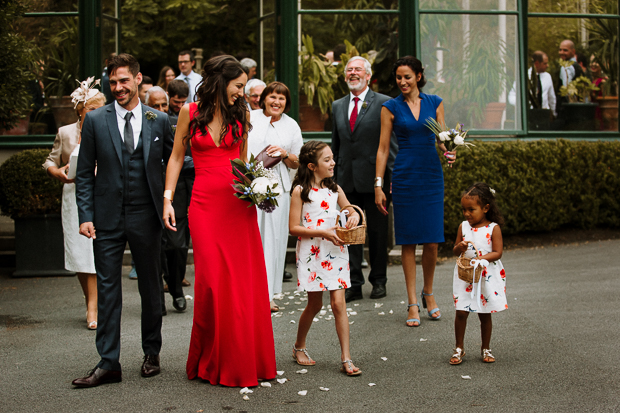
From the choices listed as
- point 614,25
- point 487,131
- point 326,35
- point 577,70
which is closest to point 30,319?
point 326,35

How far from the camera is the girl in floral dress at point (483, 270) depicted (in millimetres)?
5352

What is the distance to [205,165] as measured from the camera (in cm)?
513

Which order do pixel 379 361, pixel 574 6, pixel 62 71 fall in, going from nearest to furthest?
pixel 379 361 → pixel 62 71 → pixel 574 6

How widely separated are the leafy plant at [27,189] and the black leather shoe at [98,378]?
489 centimetres

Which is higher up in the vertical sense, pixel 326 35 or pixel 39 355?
pixel 326 35

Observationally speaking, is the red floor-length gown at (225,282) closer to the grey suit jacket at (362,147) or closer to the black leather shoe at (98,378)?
the black leather shoe at (98,378)

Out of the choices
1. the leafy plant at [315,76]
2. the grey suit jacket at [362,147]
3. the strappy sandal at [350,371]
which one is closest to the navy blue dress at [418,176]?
the grey suit jacket at [362,147]

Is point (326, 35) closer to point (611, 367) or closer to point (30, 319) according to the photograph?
point (30, 319)

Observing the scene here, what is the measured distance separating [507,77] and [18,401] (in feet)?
30.3

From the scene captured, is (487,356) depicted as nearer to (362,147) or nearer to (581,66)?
(362,147)

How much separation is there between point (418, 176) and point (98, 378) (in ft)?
11.7

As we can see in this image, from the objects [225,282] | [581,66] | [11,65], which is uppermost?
[581,66]

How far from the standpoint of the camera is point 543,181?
35.7 ft

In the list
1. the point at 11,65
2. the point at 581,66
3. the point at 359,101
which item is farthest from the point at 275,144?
the point at 581,66
